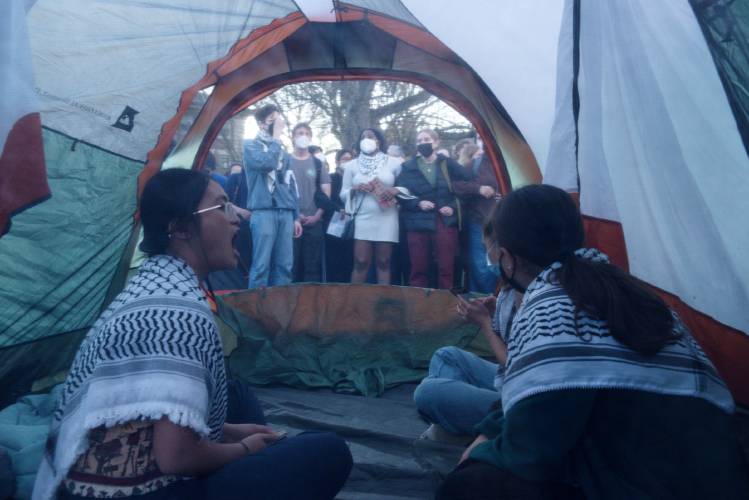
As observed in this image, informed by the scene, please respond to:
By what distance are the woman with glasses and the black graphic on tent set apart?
1.45m

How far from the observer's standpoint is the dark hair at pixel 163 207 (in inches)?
63.7

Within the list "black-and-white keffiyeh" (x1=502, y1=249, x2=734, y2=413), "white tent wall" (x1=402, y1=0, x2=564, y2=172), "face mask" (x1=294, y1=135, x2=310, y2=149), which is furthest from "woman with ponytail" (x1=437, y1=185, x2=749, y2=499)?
"face mask" (x1=294, y1=135, x2=310, y2=149)

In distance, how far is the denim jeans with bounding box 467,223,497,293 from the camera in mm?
4891

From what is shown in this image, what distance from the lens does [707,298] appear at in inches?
80.5

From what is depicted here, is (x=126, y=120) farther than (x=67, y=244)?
Yes

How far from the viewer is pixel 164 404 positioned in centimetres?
133

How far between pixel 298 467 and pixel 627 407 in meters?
0.73

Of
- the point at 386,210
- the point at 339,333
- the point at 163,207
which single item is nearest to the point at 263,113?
the point at 386,210

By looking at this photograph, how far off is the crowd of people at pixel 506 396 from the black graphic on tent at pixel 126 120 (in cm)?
143

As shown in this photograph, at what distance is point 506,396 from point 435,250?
355 centimetres

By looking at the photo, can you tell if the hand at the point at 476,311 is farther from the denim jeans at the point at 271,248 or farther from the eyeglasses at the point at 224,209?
the denim jeans at the point at 271,248

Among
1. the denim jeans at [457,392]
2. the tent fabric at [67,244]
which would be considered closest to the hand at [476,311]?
the denim jeans at [457,392]

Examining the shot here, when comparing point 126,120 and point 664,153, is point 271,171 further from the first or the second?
point 664,153

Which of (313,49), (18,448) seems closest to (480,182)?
(313,49)
